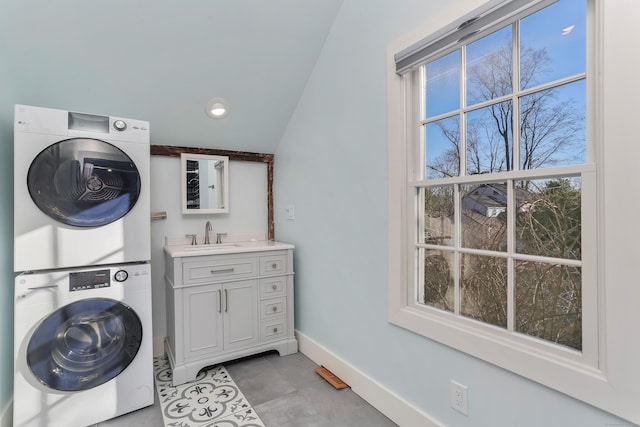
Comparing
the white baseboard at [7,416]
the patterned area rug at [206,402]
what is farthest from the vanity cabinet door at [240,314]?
the white baseboard at [7,416]

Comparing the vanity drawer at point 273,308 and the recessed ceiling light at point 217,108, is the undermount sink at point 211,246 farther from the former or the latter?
the recessed ceiling light at point 217,108

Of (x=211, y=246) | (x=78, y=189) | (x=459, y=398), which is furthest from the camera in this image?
(x=211, y=246)

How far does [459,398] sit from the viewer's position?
1454mm

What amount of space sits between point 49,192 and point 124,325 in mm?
835

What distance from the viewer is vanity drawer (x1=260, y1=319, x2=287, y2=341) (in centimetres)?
251

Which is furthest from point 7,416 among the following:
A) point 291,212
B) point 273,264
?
point 291,212

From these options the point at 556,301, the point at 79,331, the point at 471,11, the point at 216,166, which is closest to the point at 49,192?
the point at 79,331

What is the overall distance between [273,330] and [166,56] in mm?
2087

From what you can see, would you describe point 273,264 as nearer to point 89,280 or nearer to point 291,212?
point 291,212

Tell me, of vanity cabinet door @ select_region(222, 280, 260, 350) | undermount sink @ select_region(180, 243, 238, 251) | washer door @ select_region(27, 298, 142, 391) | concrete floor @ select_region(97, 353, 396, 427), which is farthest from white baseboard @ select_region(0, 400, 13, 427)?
undermount sink @ select_region(180, 243, 238, 251)

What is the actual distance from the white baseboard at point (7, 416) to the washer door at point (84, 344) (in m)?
0.26

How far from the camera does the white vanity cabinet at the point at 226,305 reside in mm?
2199

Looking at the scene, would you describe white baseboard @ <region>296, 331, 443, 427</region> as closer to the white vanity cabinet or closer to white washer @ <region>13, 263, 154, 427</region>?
the white vanity cabinet

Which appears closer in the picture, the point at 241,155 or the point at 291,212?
the point at 291,212
